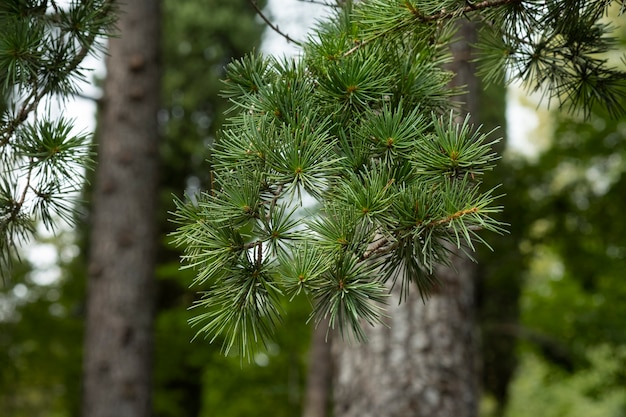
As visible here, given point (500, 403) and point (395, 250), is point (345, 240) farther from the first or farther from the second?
point (500, 403)

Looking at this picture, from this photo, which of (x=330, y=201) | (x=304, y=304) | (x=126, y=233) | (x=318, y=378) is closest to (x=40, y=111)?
(x=330, y=201)

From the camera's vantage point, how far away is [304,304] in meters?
6.80

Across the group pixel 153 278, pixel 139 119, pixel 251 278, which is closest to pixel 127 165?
pixel 139 119

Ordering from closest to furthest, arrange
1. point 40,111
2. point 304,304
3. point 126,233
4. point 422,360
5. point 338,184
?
1. point 338,184
2. point 40,111
3. point 422,360
4. point 126,233
5. point 304,304

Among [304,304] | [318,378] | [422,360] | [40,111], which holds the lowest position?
[422,360]

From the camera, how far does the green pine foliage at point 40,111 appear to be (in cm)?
157

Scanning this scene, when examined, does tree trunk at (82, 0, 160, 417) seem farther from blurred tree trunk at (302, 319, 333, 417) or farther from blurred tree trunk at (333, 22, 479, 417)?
blurred tree trunk at (333, 22, 479, 417)

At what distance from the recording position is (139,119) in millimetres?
5309

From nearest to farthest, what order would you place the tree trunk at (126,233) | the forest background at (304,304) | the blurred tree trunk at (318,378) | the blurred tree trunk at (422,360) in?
the blurred tree trunk at (422,360) < the tree trunk at (126,233) < the blurred tree trunk at (318,378) < the forest background at (304,304)

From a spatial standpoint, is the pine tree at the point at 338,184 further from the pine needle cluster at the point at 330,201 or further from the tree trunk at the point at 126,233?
the tree trunk at the point at 126,233

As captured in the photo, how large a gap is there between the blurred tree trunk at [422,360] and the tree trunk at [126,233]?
207 centimetres

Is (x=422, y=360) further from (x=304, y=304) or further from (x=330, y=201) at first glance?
(x=304, y=304)

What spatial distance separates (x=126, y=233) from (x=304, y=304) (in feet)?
7.18

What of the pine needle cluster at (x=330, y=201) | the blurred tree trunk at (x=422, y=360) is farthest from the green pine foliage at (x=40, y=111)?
the blurred tree trunk at (x=422, y=360)
